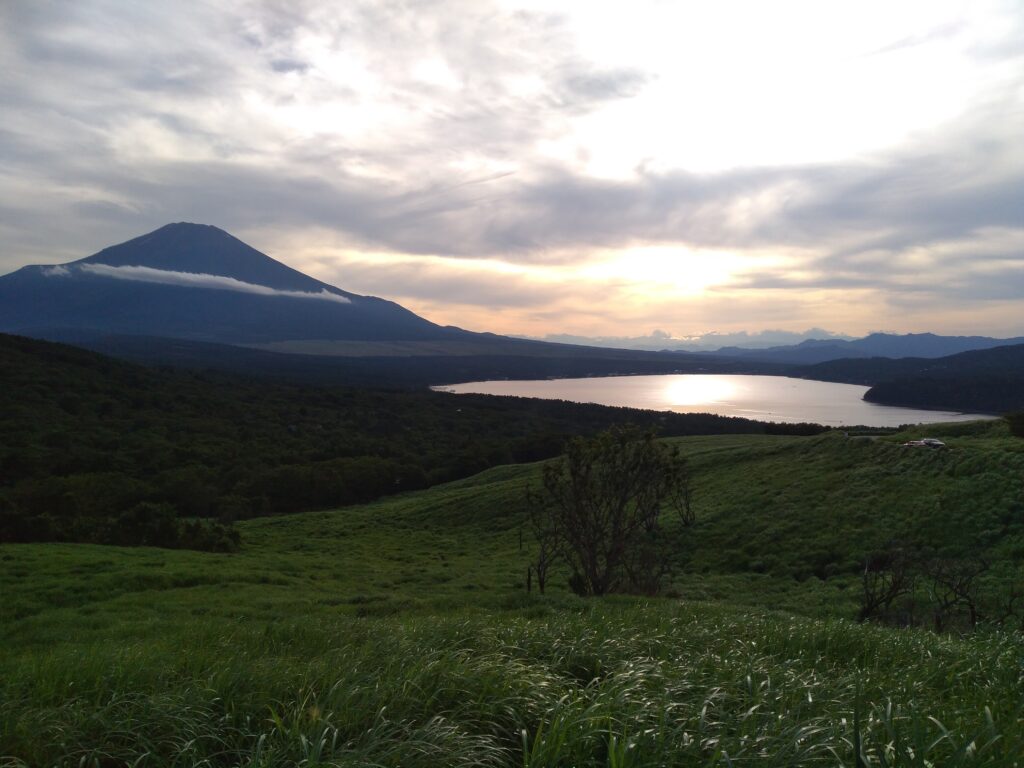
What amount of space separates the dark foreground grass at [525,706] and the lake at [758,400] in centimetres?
6370

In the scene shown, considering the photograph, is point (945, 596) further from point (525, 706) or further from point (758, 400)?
point (758, 400)

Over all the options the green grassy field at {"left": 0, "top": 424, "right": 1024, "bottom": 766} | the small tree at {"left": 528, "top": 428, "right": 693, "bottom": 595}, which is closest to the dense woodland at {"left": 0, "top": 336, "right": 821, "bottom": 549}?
the small tree at {"left": 528, "top": 428, "right": 693, "bottom": 595}

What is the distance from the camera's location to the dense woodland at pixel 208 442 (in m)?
27.9

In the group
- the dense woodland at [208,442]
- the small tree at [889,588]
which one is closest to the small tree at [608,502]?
the dense woodland at [208,442]

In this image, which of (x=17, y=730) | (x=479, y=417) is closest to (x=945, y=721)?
(x=17, y=730)

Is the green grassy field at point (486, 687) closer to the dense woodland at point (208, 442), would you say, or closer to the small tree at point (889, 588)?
the small tree at point (889, 588)

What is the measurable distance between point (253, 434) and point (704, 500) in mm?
47939

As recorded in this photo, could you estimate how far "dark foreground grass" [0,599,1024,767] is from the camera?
8.53 ft

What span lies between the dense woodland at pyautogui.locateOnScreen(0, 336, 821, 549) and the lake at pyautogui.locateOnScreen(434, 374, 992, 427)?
1264cm

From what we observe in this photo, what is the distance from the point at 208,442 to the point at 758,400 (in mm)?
87916

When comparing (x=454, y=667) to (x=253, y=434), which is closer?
(x=454, y=667)

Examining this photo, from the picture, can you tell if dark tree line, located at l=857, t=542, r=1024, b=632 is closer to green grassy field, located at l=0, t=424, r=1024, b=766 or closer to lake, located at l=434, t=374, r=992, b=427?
green grassy field, located at l=0, t=424, r=1024, b=766

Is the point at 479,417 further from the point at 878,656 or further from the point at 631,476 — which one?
the point at 878,656

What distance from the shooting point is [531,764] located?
249 centimetres
